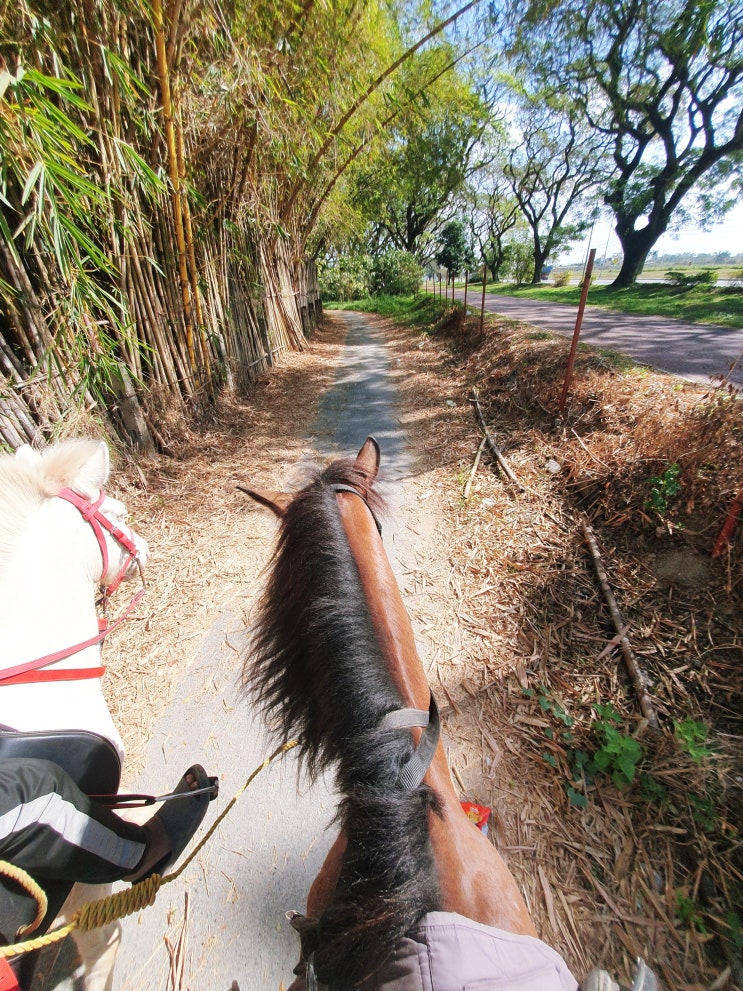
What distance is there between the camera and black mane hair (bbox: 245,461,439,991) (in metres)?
0.69

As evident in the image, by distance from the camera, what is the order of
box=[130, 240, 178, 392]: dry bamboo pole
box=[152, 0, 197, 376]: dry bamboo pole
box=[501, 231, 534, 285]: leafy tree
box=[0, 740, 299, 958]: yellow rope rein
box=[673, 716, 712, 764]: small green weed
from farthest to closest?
box=[501, 231, 534, 285]: leafy tree → box=[130, 240, 178, 392]: dry bamboo pole → box=[152, 0, 197, 376]: dry bamboo pole → box=[673, 716, 712, 764]: small green weed → box=[0, 740, 299, 958]: yellow rope rein

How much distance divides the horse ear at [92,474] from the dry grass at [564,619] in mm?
1357

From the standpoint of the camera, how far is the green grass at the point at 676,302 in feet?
29.4

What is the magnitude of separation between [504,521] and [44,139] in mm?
3793

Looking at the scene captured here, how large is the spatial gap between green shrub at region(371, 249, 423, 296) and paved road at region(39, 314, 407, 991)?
25947mm

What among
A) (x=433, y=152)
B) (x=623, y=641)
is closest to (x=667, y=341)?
(x=623, y=641)

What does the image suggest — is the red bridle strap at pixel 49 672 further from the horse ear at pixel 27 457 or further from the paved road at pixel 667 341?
the paved road at pixel 667 341

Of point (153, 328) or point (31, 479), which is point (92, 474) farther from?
point (153, 328)

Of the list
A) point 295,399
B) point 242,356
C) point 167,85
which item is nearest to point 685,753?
point 167,85

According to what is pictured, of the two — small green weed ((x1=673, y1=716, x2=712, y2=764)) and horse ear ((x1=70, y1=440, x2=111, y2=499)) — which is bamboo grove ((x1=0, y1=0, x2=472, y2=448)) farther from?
small green weed ((x1=673, y1=716, x2=712, y2=764))

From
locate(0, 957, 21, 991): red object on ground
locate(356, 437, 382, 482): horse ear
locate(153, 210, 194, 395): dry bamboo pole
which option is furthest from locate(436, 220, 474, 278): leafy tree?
locate(0, 957, 21, 991): red object on ground

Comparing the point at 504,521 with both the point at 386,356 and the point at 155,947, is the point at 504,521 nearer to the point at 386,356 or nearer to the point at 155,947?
the point at 155,947

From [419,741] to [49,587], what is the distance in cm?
127

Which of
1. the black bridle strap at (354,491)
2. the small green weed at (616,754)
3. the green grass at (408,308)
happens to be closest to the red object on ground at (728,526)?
the small green weed at (616,754)
